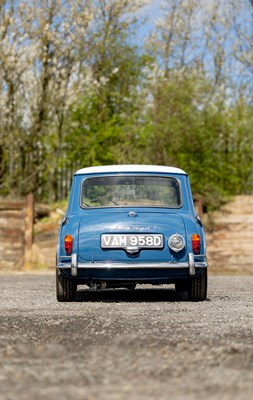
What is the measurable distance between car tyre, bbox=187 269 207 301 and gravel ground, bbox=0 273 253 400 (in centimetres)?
30

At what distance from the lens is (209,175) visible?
23.1 metres

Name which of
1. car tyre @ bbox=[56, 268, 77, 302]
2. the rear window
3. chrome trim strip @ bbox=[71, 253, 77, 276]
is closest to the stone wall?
the rear window

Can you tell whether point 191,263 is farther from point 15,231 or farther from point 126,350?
point 15,231

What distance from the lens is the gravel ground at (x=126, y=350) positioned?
4387mm

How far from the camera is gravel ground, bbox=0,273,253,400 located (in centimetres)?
439

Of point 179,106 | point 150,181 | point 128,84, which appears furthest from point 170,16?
point 150,181

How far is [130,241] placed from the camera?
32.3ft

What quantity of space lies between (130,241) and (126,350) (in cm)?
415

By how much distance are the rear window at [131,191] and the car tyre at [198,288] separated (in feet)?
3.10

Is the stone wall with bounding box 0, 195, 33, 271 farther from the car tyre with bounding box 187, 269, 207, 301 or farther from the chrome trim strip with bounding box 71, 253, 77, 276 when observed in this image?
the chrome trim strip with bounding box 71, 253, 77, 276

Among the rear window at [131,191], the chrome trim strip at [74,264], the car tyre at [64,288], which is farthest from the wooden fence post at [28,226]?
the chrome trim strip at [74,264]

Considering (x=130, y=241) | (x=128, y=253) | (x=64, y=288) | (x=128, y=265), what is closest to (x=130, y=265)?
(x=128, y=265)

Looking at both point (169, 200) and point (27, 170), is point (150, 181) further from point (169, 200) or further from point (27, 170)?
point (27, 170)

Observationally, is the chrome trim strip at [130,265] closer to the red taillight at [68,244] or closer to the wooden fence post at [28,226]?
the red taillight at [68,244]
